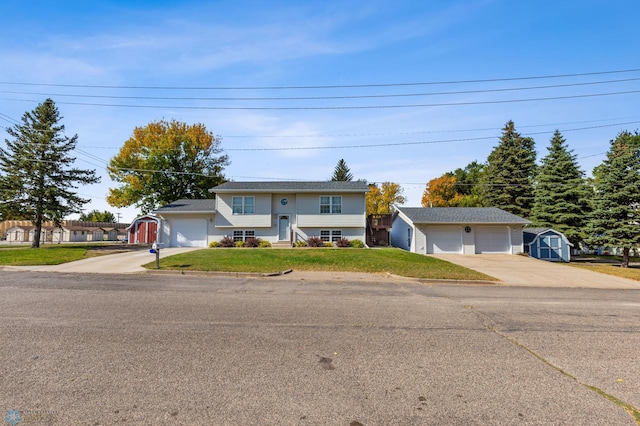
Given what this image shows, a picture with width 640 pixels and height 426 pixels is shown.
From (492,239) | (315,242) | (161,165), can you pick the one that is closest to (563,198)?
(492,239)

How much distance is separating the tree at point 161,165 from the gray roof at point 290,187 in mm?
11323

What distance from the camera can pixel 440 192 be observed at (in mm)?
52688

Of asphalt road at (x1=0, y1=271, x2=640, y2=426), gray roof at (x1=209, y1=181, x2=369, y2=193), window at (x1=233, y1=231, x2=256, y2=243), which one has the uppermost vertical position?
gray roof at (x1=209, y1=181, x2=369, y2=193)

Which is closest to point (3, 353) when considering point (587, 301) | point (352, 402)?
point (352, 402)

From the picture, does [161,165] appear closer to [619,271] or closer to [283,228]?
[283,228]

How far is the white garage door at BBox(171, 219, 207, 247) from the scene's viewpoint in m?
25.4

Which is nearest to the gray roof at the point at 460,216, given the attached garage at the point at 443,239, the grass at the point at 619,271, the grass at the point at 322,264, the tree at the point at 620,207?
the attached garage at the point at 443,239

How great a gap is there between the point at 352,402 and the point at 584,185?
37.5 m

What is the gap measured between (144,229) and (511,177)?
1729 inches

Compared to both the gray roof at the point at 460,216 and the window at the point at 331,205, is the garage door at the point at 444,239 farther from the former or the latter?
the window at the point at 331,205

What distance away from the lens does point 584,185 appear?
3033 cm

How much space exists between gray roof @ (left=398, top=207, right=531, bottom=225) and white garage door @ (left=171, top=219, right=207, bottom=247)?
16.9m

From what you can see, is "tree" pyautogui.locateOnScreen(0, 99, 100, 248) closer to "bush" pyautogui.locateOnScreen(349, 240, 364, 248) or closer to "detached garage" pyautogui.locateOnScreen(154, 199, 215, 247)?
"detached garage" pyautogui.locateOnScreen(154, 199, 215, 247)

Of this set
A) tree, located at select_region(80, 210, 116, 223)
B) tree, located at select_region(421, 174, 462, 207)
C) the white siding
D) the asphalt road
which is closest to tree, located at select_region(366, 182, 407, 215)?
tree, located at select_region(421, 174, 462, 207)
